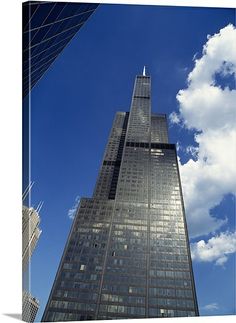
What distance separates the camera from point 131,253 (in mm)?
52938

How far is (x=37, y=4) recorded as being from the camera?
7188 mm

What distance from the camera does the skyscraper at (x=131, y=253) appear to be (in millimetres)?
44750

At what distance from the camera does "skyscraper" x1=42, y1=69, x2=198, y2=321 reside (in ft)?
147

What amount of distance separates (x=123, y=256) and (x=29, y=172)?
47.4 m

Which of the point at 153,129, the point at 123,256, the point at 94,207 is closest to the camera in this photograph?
the point at 123,256

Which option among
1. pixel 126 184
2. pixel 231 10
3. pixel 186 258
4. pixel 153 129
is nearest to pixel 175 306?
pixel 186 258

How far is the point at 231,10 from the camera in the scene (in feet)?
28.2

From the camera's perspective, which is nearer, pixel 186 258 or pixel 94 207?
pixel 186 258

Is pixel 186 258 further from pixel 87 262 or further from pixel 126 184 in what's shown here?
pixel 126 184

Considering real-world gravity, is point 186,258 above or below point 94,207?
below
